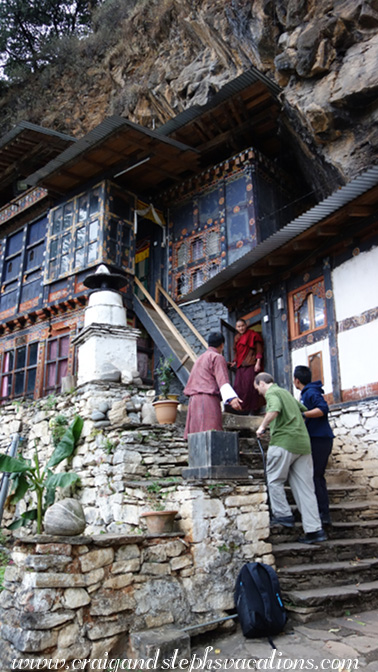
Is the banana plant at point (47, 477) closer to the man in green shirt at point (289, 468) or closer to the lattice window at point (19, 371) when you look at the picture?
the man in green shirt at point (289, 468)

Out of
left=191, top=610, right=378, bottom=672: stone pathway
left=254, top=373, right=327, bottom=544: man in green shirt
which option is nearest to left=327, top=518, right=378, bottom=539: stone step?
left=254, top=373, right=327, bottom=544: man in green shirt

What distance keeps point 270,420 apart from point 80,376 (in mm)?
3768

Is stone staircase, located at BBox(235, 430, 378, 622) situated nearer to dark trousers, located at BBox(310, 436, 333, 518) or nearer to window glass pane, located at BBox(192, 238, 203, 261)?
dark trousers, located at BBox(310, 436, 333, 518)

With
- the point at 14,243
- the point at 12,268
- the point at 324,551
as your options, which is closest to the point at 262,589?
the point at 324,551

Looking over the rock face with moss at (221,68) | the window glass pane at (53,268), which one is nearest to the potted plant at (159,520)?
the rock face with moss at (221,68)

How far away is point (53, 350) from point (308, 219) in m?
8.67

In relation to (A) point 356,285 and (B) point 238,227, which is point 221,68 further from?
(A) point 356,285

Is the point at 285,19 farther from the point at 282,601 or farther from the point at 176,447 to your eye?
the point at 282,601

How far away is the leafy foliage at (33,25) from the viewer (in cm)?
2130

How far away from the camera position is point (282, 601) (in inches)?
169

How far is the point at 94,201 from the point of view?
14469 mm

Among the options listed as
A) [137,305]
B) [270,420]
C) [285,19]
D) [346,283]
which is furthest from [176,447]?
[285,19]

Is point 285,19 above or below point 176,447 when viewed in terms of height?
above

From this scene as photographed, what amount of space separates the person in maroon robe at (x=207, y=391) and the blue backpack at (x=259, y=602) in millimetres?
1446
